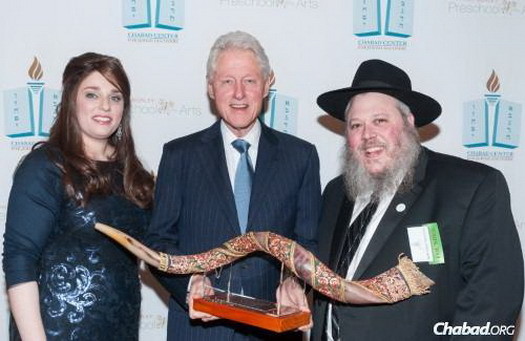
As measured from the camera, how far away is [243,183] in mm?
2783

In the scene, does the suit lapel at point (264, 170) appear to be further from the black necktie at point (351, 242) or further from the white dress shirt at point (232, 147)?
the black necktie at point (351, 242)

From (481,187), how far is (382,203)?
0.39 m

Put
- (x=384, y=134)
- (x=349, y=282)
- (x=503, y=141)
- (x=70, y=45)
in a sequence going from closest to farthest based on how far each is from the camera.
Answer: (x=349, y=282)
(x=384, y=134)
(x=70, y=45)
(x=503, y=141)

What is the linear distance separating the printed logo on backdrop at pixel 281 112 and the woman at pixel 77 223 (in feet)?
3.71

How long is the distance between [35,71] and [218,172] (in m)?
1.52

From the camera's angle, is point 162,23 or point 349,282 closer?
point 349,282

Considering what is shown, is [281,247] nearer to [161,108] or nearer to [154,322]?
[161,108]

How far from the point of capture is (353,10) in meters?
3.82

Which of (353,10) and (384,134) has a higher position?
(353,10)

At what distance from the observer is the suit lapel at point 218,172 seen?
2708 millimetres

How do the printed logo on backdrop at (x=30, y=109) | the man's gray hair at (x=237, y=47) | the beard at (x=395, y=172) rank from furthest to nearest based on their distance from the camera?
the printed logo on backdrop at (x=30, y=109) < the man's gray hair at (x=237, y=47) < the beard at (x=395, y=172)

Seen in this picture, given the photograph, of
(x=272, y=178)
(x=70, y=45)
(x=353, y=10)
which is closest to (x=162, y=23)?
(x=70, y=45)

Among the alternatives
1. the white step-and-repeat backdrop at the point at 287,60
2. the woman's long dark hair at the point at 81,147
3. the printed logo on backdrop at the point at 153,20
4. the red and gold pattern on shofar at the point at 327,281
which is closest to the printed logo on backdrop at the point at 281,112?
the white step-and-repeat backdrop at the point at 287,60

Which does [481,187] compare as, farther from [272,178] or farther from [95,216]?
[95,216]
